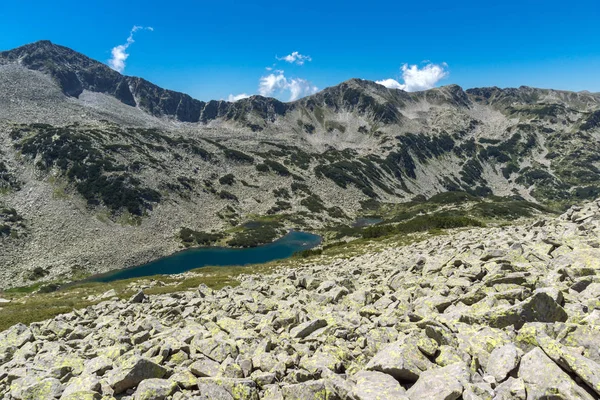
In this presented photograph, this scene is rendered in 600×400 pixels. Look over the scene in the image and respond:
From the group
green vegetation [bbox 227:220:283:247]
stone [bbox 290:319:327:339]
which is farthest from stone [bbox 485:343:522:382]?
green vegetation [bbox 227:220:283:247]

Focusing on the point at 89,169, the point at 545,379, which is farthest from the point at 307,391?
the point at 89,169

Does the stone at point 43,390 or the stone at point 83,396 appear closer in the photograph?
the stone at point 83,396

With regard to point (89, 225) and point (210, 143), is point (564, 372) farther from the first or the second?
point (210, 143)

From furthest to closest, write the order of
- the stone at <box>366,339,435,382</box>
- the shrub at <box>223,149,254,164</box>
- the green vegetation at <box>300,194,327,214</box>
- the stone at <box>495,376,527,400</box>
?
the shrub at <box>223,149,254,164</box>
the green vegetation at <box>300,194,327,214</box>
the stone at <box>366,339,435,382</box>
the stone at <box>495,376,527,400</box>

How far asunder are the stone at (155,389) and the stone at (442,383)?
598cm

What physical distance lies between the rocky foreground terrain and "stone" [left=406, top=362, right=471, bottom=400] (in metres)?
0.03

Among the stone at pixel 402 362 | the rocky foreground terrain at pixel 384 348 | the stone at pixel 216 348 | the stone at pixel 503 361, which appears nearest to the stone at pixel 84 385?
the rocky foreground terrain at pixel 384 348

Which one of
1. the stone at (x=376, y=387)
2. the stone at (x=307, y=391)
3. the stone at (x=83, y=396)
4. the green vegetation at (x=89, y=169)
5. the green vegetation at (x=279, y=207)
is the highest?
the green vegetation at (x=89, y=169)

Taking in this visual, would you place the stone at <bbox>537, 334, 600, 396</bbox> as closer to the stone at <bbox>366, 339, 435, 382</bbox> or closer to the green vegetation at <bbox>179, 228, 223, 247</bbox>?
the stone at <bbox>366, 339, 435, 382</bbox>

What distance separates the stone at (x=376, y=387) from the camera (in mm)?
7180

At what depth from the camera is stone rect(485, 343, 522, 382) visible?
732 centimetres

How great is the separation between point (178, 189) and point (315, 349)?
430 feet

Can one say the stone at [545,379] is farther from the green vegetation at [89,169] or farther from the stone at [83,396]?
the green vegetation at [89,169]

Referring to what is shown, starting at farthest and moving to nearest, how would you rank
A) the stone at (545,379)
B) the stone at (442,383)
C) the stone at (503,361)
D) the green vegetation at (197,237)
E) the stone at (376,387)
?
the green vegetation at (197,237) < the stone at (503,361) < the stone at (376,387) < the stone at (442,383) < the stone at (545,379)
